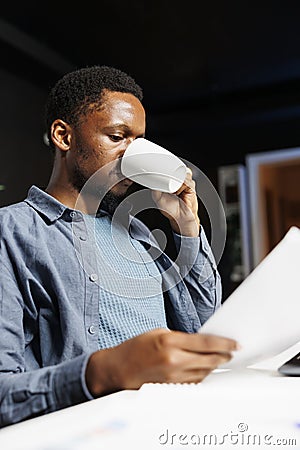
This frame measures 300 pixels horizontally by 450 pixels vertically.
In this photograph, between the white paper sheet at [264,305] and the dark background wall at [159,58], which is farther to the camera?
the dark background wall at [159,58]

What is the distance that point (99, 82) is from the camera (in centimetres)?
108

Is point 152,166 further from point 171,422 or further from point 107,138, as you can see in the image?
point 171,422

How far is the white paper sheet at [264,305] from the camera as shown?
0.55 m

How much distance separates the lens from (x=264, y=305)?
56cm

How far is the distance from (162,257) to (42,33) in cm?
253

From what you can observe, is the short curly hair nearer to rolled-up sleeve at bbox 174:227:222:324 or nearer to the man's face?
the man's face

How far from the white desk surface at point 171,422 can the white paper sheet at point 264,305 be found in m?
0.06

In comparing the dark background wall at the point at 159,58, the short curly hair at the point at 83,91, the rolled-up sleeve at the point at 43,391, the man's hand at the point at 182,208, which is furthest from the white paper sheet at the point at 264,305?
the dark background wall at the point at 159,58

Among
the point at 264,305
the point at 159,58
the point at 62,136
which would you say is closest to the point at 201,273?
the point at 62,136

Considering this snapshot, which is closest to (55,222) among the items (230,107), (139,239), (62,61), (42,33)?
(139,239)

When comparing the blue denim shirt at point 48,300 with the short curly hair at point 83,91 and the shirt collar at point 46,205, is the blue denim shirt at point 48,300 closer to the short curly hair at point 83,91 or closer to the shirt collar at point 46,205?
the shirt collar at point 46,205

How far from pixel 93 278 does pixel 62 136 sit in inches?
13.0

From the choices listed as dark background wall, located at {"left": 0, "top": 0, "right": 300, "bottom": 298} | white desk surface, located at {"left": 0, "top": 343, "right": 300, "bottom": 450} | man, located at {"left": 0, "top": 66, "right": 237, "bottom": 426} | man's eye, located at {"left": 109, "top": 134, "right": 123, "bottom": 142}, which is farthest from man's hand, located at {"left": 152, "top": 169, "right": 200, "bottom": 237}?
dark background wall, located at {"left": 0, "top": 0, "right": 300, "bottom": 298}

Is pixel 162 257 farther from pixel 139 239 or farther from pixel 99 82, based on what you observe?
pixel 99 82
